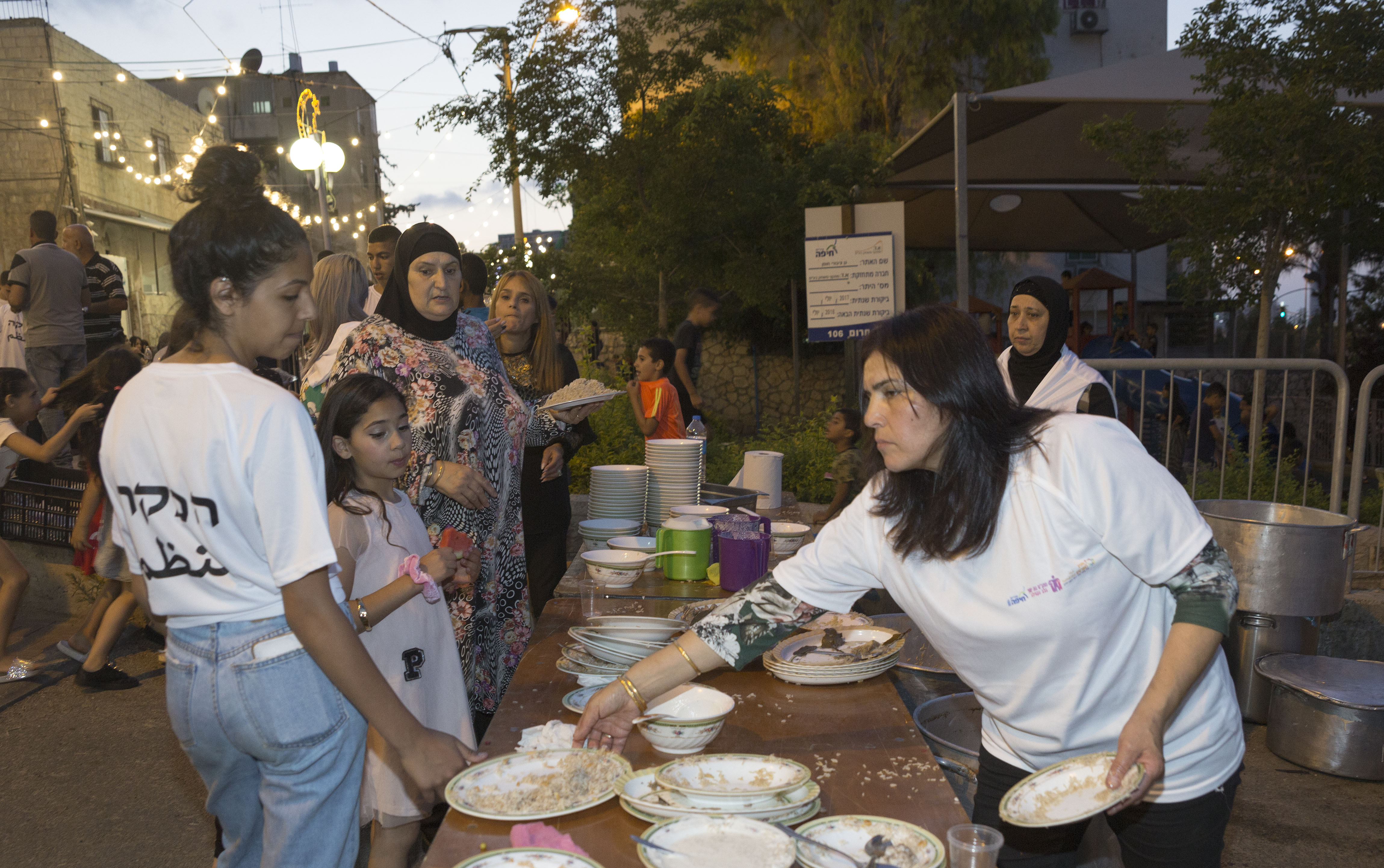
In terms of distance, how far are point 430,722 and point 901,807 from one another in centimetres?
142

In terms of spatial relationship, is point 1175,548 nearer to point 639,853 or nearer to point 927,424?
point 927,424

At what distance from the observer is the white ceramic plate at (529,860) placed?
1.43m

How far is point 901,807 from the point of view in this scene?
65.2 inches

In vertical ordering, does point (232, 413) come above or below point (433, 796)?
above

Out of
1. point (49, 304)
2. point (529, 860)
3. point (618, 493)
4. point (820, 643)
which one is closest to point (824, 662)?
point (820, 643)

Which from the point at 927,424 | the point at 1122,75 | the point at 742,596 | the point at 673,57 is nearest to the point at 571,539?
the point at 742,596

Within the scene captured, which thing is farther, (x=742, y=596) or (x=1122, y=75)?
(x=1122, y=75)

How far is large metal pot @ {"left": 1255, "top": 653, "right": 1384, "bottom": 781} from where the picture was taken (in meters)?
3.91

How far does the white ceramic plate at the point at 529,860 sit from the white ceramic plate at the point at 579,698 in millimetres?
576

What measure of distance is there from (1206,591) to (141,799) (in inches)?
162

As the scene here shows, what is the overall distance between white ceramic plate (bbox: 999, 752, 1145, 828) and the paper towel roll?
8.91 feet

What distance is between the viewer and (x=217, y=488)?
58.9 inches

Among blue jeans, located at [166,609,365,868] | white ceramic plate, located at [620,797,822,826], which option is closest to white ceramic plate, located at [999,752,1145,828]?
white ceramic plate, located at [620,797,822,826]

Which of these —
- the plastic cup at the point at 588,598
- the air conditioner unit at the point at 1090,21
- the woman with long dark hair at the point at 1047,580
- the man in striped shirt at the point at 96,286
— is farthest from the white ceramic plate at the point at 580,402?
the air conditioner unit at the point at 1090,21
